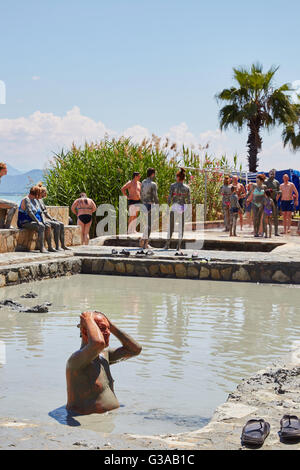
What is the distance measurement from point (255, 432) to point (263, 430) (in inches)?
2.5

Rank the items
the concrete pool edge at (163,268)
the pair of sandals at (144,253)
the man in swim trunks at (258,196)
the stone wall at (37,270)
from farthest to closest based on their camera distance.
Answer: the man in swim trunks at (258,196) < the pair of sandals at (144,253) < the concrete pool edge at (163,268) < the stone wall at (37,270)

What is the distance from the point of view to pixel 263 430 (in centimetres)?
390

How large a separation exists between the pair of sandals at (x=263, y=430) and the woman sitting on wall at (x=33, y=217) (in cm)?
1089

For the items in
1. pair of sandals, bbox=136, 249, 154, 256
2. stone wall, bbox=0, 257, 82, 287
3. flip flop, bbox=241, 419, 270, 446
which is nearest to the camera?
flip flop, bbox=241, 419, 270, 446

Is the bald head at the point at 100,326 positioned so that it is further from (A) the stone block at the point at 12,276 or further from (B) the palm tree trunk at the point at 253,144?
(B) the palm tree trunk at the point at 253,144

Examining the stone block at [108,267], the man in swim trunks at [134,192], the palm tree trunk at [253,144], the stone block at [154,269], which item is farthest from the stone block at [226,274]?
the palm tree trunk at [253,144]

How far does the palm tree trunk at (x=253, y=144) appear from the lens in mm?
37031

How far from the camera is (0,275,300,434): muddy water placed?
5562mm

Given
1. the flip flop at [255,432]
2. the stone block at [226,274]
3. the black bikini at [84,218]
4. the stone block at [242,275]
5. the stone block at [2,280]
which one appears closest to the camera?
the flip flop at [255,432]

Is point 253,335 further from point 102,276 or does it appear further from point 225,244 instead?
point 225,244

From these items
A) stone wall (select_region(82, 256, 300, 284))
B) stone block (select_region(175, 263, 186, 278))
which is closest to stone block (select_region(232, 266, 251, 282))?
stone wall (select_region(82, 256, 300, 284))

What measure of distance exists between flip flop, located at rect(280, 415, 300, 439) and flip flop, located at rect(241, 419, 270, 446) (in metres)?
0.08

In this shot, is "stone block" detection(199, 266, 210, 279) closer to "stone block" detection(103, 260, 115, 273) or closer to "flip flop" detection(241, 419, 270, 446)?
"stone block" detection(103, 260, 115, 273)

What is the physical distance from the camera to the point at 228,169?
27516 millimetres
